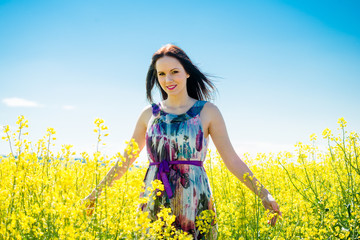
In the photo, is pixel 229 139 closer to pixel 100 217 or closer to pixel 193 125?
pixel 193 125

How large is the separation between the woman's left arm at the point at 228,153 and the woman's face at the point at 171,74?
0.26 m

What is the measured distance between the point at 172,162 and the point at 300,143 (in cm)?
170

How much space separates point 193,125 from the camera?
83.0 inches

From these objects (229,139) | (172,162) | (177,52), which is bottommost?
(172,162)

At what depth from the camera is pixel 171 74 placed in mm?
2293

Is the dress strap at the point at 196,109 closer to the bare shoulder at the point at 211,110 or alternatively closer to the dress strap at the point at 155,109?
the bare shoulder at the point at 211,110

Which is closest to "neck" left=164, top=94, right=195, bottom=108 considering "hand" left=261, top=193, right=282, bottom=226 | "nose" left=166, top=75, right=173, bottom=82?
"nose" left=166, top=75, right=173, bottom=82

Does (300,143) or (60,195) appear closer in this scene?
(60,195)

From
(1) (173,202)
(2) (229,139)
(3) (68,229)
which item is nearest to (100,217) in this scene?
(3) (68,229)

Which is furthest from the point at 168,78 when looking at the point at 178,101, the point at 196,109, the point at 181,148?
the point at 181,148

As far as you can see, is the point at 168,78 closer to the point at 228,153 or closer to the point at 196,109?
the point at 196,109

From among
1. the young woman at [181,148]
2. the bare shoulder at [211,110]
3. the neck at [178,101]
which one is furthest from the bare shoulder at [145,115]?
the bare shoulder at [211,110]

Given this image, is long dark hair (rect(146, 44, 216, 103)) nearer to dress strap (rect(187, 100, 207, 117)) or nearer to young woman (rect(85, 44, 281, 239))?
young woman (rect(85, 44, 281, 239))

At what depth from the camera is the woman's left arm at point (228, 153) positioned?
2025mm
